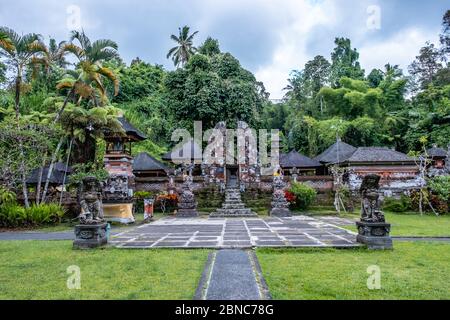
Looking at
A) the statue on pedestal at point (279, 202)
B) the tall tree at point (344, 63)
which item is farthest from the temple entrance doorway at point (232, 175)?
the tall tree at point (344, 63)

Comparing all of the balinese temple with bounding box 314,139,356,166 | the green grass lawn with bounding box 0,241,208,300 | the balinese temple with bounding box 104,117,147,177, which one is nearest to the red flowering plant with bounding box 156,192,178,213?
the balinese temple with bounding box 104,117,147,177

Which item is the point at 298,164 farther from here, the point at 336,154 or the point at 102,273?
the point at 102,273

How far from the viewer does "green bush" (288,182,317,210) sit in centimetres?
1861

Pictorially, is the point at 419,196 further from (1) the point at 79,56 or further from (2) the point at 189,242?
(1) the point at 79,56

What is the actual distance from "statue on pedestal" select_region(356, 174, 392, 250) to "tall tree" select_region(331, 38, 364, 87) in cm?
2981

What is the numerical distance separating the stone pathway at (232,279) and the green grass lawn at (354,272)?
0.19m

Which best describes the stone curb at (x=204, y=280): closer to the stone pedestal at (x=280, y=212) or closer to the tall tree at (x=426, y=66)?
the stone pedestal at (x=280, y=212)

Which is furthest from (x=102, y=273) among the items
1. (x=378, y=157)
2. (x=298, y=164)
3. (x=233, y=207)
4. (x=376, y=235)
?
(x=298, y=164)

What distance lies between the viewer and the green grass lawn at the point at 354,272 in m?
4.49

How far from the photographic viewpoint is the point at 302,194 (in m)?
18.6

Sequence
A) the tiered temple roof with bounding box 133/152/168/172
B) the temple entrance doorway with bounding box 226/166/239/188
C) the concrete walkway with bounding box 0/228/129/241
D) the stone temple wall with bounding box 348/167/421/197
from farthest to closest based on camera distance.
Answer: the tiered temple roof with bounding box 133/152/168/172
the temple entrance doorway with bounding box 226/166/239/188
the stone temple wall with bounding box 348/167/421/197
the concrete walkway with bounding box 0/228/129/241

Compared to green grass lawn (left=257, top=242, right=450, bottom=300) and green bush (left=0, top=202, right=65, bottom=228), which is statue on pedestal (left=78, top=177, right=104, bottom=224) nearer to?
green grass lawn (left=257, top=242, right=450, bottom=300)
